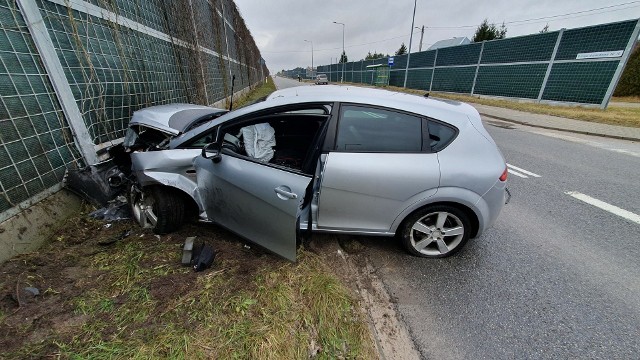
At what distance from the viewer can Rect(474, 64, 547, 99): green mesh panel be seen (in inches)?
590

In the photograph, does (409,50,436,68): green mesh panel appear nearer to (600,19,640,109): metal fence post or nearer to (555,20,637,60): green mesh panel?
(555,20,637,60): green mesh panel

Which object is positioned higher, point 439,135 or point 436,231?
point 439,135

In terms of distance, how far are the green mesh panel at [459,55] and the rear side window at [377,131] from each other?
2132 cm

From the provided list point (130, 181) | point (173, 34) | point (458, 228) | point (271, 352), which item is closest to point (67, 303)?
point (130, 181)

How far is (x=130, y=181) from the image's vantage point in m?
2.90

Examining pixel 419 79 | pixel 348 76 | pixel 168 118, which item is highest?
pixel 168 118

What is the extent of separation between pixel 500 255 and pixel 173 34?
783 cm

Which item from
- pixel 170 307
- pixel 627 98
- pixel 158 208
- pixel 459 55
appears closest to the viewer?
pixel 170 307

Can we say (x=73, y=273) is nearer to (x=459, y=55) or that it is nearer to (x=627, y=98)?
(x=459, y=55)

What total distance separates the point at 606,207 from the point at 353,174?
12.8 ft

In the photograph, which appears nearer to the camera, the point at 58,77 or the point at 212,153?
the point at 212,153

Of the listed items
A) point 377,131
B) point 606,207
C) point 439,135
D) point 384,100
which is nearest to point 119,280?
point 377,131

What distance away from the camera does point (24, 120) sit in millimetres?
2633

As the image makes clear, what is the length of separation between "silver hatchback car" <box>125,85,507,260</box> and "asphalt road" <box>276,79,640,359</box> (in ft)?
1.16
